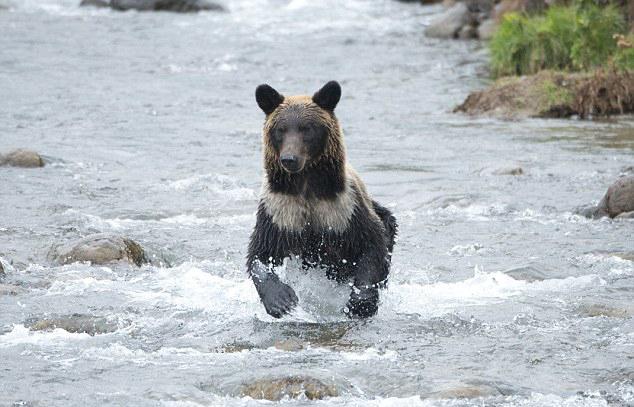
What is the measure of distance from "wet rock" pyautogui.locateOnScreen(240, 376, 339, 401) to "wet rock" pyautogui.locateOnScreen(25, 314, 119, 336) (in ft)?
5.56

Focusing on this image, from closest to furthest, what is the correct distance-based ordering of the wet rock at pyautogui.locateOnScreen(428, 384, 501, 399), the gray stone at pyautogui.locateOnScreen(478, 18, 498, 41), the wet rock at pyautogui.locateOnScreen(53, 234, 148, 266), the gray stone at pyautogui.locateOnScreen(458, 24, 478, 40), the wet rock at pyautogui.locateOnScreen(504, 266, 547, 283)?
the wet rock at pyautogui.locateOnScreen(428, 384, 501, 399) < the wet rock at pyautogui.locateOnScreen(504, 266, 547, 283) < the wet rock at pyautogui.locateOnScreen(53, 234, 148, 266) < the gray stone at pyautogui.locateOnScreen(478, 18, 498, 41) < the gray stone at pyautogui.locateOnScreen(458, 24, 478, 40)

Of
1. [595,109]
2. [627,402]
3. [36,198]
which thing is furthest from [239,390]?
[595,109]

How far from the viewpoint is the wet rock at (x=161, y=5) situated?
1293 inches

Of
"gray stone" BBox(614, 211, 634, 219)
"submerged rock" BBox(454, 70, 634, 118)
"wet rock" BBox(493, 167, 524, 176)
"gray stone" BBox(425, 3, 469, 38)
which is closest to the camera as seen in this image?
"gray stone" BBox(614, 211, 634, 219)

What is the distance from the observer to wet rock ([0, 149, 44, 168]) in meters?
14.6

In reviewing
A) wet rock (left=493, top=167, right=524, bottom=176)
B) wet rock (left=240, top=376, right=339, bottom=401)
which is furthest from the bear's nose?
wet rock (left=493, top=167, right=524, bottom=176)

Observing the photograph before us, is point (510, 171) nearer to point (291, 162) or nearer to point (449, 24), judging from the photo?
point (291, 162)

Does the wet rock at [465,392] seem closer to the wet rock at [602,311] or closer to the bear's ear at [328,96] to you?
the wet rock at [602,311]

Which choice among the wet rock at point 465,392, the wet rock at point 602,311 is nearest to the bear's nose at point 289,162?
the wet rock at point 465,392

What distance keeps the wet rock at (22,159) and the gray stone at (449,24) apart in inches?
589

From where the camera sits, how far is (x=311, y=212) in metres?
8.38

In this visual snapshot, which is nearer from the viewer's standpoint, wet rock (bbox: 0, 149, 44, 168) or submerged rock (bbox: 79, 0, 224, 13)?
wet rock (bbox: 0, 149, 44, 168)

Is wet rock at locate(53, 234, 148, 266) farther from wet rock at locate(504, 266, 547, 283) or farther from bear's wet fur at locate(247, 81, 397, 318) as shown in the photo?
wet rock at locate(504, 266, 547, 283)

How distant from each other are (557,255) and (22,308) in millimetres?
4721
